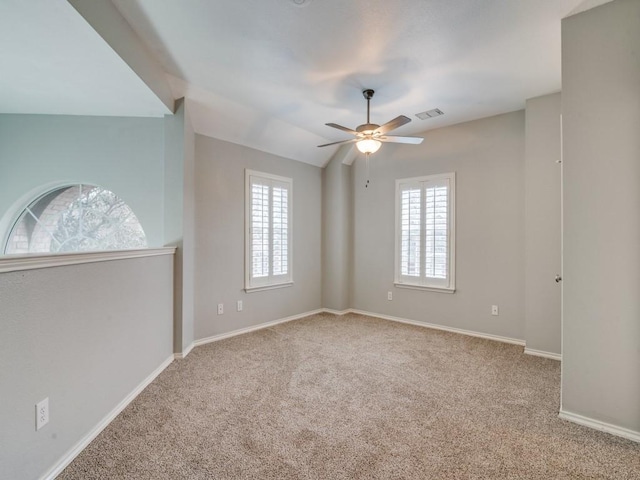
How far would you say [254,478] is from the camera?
1.65m

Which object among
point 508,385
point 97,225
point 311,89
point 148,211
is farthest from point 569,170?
point 97,225

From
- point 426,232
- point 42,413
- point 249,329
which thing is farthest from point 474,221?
point 42,413

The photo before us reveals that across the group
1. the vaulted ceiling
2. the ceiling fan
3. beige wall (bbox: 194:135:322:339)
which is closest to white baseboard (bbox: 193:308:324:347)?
beige wall (bbox: 194:135:322:339)

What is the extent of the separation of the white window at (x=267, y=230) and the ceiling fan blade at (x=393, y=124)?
6.49 ft

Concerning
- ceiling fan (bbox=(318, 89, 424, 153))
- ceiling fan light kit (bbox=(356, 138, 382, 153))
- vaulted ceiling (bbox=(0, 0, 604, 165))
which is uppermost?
vaulted ceiling (bbox=(0, 0, 604, 165))

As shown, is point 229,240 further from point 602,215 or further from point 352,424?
point 602,215

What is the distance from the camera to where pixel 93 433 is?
2.00m

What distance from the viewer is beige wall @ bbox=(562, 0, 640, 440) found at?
1995 mm

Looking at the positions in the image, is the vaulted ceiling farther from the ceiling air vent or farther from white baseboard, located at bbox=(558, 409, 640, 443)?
white baseboard, located at bbox=(558, 409, 640, 443)

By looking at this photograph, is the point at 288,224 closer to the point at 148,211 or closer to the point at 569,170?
the point at 148,211

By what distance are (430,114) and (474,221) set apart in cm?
148

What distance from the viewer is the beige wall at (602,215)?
2.00 metres

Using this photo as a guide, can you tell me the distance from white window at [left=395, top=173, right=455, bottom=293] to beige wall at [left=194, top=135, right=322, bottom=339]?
1.57 m

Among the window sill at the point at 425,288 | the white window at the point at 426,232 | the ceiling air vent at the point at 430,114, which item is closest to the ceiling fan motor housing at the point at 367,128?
the ceiling air vent at the point at 430,114
